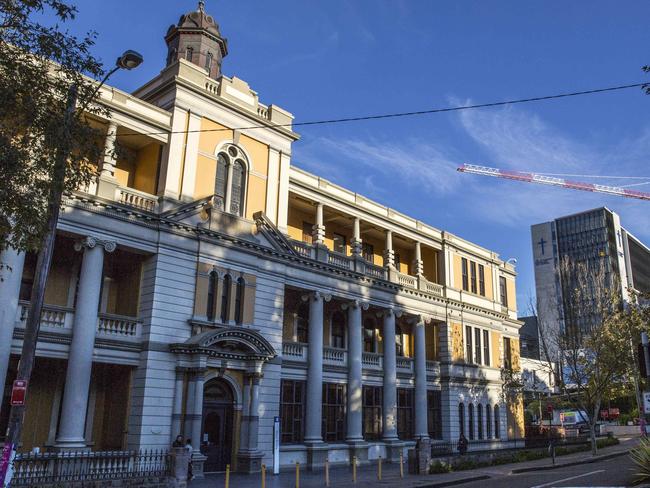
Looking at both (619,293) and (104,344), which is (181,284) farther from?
(619,293)

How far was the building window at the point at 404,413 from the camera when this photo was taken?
37375mm

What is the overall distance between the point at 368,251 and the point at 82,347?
22102 mm

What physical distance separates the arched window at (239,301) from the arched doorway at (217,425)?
2810 millimetres

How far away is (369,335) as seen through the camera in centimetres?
3800

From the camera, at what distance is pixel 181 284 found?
2527cm

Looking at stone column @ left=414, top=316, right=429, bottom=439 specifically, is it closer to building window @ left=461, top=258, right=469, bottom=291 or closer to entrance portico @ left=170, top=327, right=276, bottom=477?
building window @ left=461, top=258, right=469, bottom=291

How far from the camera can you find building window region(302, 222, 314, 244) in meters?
36.1

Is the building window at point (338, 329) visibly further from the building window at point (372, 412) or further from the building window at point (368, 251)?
the building window at point (368, 251)

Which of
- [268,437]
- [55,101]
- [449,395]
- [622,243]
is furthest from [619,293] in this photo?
[622,243]

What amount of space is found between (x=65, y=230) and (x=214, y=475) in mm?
11163

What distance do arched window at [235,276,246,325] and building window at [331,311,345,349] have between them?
9139 millimetres

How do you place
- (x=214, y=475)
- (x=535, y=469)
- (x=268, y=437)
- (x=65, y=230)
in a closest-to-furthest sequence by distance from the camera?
(x=65, y=230) < (x=214, y=475) < (x=268, y=437) < (x=535, y=469)

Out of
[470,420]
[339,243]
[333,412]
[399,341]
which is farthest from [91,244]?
[470,420]

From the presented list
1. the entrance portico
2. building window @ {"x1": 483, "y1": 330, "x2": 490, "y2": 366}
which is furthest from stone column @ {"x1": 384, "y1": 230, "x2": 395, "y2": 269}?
the entrance portico
